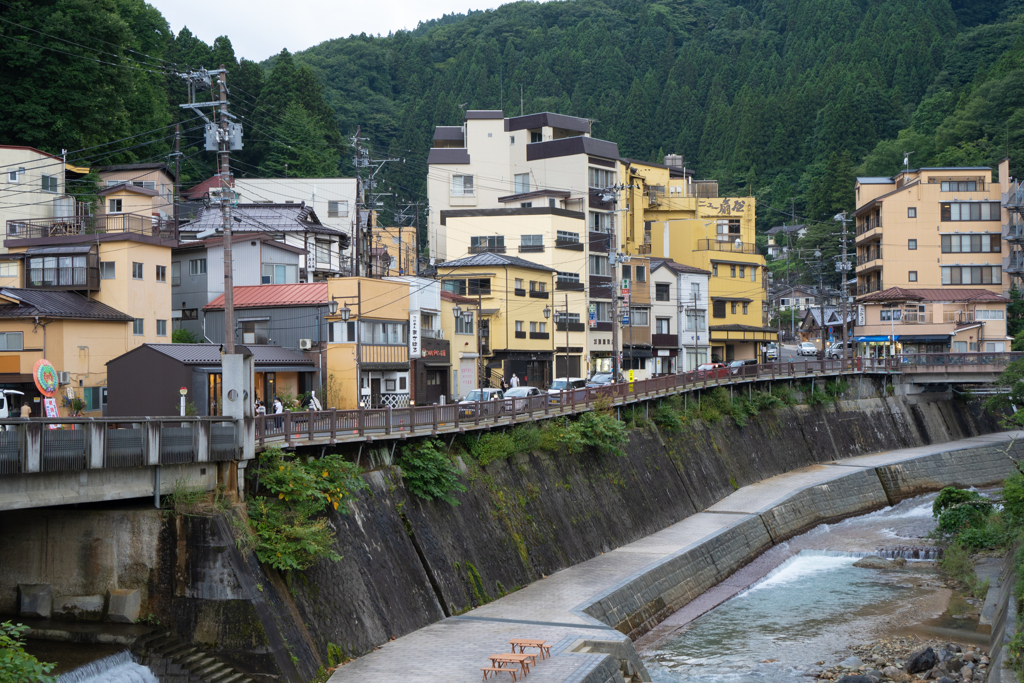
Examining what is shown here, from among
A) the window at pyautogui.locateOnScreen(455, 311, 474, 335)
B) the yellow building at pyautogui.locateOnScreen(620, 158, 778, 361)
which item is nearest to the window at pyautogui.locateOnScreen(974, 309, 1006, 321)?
the yellow building at pyautogui.locateOnScreen(620, 158, 778, 361)

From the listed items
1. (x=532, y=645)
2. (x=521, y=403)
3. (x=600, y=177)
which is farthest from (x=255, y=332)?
(x=600, y=177)

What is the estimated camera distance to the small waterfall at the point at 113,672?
16359mm

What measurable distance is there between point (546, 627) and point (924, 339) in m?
60.9

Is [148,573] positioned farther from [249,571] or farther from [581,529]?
[581,529]

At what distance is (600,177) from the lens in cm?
7675

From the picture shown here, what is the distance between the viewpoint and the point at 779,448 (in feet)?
177

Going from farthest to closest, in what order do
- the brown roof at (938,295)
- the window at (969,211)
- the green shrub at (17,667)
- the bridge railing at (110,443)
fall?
the window at (969,211)
the brown roof at (938,295)
the bridge railing at (110,443)
the green shrub at (17,667)

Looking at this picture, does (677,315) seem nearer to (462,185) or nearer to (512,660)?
(462,185)

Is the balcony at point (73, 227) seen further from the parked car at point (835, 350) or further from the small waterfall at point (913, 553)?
the parked car at point (835, 350)

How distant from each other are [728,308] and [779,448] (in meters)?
30.3

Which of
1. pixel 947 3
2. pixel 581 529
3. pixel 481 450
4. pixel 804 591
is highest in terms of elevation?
pixel 947 3

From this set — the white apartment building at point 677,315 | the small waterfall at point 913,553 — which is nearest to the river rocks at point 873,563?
the small waterfall at point 913,553

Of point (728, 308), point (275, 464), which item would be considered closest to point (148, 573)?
point (275, 464)

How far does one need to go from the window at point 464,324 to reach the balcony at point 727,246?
106 feet
